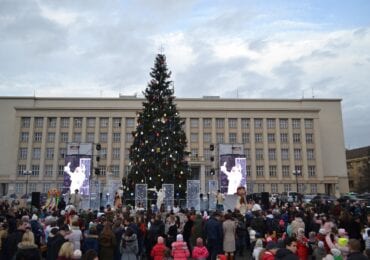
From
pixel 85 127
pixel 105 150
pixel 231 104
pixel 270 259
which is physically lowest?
pixel 270 259

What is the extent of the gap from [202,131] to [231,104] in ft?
29.4

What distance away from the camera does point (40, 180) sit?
231ft

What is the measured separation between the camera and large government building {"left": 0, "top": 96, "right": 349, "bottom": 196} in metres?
72.0

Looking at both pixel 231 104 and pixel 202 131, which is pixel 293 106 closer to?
pixel 231 104

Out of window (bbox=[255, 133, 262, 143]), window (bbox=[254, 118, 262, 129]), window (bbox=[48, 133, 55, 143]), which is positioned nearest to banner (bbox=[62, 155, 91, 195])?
window (bbox=[48, 133, 55, 143])

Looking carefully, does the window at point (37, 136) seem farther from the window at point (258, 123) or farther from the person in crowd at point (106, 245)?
the person in crowd at point (106, 245)

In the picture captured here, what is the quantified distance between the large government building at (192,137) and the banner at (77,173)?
3936 cm

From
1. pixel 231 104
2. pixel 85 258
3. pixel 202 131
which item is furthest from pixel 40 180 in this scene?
pixel 85 258

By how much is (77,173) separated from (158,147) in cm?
895

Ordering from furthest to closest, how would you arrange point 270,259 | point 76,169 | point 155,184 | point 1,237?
point 76,169 < point 155,184 < point 1,237 < point 270,259

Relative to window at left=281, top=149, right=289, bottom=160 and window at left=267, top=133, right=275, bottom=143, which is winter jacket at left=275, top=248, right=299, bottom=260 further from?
window at left=281, top=149, right=289, bottom=160

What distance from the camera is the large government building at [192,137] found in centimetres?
7200

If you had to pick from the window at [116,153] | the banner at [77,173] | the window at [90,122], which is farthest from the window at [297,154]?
the banner at [77,173]

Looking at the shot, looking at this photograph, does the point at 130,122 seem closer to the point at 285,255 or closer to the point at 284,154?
the point at 284,154
